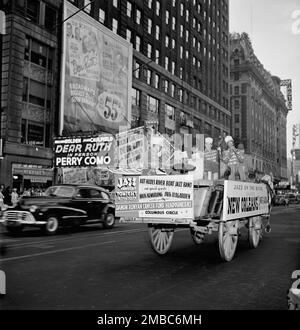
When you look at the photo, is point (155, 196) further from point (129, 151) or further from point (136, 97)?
point (136, 97)

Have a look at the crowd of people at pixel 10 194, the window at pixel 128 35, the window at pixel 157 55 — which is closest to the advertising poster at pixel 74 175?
the crowd of people at pixel 10 194

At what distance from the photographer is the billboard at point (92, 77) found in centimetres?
2955

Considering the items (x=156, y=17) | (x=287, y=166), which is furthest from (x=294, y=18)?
(x=287, y=166)

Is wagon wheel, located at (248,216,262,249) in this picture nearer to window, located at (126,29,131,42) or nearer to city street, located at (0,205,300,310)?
city street, located at (0,205,300,310)

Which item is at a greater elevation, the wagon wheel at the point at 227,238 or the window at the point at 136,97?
the window at the point at 136,97

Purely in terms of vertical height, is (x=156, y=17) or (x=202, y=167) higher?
(x=156, y=17)

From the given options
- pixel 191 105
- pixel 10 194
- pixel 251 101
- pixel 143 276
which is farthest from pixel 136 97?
pixel 251 101

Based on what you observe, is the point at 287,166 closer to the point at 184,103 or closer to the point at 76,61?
the point at 184,103

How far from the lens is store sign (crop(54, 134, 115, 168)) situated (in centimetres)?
2120

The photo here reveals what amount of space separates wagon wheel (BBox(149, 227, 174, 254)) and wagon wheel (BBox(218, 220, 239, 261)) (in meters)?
1.32

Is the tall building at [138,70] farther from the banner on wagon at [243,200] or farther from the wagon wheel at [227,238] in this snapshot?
the wagon wheel at [227,238]

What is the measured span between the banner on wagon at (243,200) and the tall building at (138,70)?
18.8 meters

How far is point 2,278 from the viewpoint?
4.87 meters
